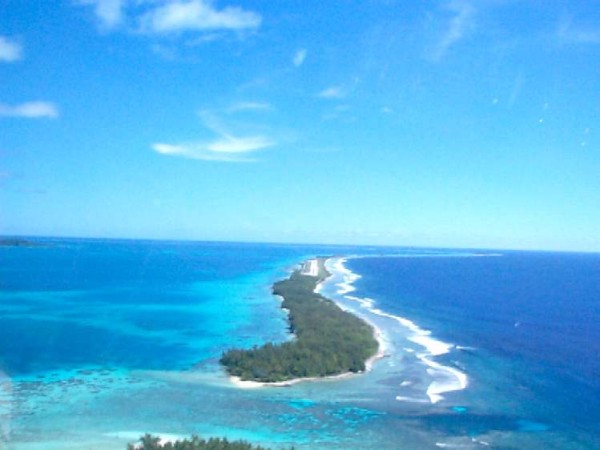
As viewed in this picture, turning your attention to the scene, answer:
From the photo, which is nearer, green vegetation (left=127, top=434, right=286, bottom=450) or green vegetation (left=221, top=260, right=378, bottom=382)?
green vegetation (left=127, top=434, right=286, bottom=450)

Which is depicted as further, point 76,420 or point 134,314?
point 134,314

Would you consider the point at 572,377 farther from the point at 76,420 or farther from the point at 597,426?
the point at 76,420

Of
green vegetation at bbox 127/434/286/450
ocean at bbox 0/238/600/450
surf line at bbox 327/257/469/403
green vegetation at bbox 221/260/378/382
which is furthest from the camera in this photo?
green vegetation at bbox 221/260/378/382

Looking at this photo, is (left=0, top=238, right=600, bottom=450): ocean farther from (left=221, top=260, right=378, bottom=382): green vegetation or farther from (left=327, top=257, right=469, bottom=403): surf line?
(left=221, top=260, right=378, bottom=382): green vegetation

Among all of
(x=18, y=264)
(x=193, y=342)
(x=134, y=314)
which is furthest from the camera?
(x=18, y=264)

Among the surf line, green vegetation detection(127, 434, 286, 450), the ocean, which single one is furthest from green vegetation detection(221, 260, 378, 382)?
green vegetation detection(127, 434, 286, 450)

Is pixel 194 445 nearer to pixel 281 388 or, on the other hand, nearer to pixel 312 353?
pixel 281 388

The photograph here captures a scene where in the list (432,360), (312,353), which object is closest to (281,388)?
(312,353)

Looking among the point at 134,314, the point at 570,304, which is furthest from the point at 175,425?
the point at 570,304
